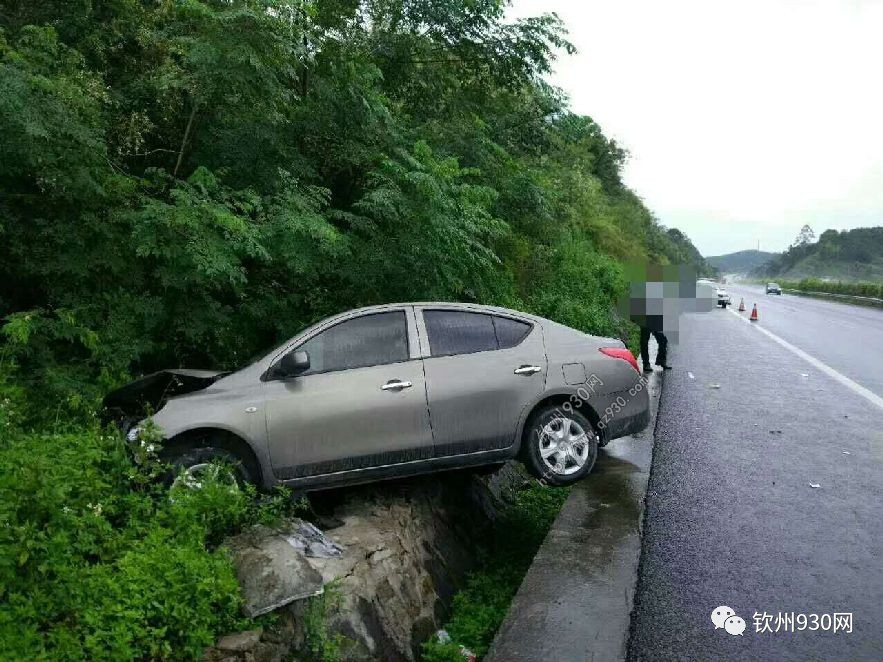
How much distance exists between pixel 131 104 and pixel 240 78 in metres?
2.24

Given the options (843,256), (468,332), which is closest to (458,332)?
(468,332)

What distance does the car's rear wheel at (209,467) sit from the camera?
4.80m

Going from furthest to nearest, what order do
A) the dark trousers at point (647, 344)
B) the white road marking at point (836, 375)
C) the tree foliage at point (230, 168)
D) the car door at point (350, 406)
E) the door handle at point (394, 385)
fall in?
the dark trousers at point (647, 344) → the white road marking at point (836, 375) → the tree foliage at point (230, 168) → the door handle at point (394, 385) → the car door at point (350, 406)

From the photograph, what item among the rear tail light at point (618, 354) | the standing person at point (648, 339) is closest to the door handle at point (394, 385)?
the rear tail light at point (618, 354)

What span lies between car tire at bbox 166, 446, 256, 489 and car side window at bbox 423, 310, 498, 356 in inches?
66.0

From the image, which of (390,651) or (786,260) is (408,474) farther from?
(786,260)

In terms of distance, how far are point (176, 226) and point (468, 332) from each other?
3.09 meters

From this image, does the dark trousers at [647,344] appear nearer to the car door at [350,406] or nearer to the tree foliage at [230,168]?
the tree foliage at [230,168]

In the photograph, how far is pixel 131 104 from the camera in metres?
8.88

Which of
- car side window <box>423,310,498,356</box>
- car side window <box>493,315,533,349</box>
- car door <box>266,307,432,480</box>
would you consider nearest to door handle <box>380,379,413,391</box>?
car door <box>266,307,432,480</box>

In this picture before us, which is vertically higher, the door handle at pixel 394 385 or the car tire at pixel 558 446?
the door handle at pixel 394 385

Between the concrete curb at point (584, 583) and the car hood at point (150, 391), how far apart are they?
113 inches

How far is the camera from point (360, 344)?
18.3 ft

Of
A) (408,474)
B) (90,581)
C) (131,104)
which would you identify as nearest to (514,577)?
(408,474)
